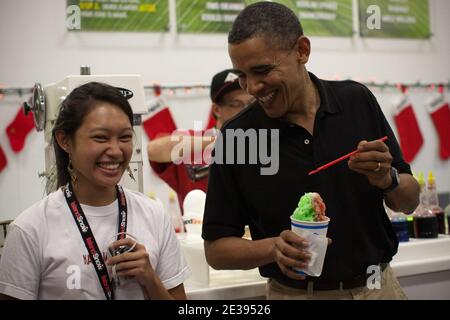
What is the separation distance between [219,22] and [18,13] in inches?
62.4

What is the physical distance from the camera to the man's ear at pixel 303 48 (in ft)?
5.69

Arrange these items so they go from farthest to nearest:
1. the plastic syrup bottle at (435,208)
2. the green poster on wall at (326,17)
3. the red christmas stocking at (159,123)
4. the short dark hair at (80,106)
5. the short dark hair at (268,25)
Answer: the green poster on wall at (326,17) → the red christmas stocking at (159,123) → the plastic syrup bottle at (435,208) → the short dark hair at (268,25) → the short dark hair at (80,106)

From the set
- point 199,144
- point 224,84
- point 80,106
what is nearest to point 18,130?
point 199,144

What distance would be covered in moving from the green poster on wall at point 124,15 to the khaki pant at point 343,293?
118 inches

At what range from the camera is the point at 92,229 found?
4.90 ft

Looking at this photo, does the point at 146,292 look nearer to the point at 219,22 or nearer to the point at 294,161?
the point at 294,161

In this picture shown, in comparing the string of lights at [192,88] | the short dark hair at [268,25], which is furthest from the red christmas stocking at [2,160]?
the short dark hair at [268,25]

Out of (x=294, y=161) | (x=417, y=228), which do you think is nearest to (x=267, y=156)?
(x=294, y=161)

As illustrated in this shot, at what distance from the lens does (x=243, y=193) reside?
5.77ft

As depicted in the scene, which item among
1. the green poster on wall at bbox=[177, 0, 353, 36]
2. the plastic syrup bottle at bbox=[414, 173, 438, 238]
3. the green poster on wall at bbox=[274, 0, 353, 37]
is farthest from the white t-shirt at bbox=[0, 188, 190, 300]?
the green poster on wall at bbox=[274, 0, 353, 37]

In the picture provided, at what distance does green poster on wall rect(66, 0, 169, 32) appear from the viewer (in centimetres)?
417

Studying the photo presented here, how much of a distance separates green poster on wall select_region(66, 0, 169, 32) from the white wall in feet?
0.21

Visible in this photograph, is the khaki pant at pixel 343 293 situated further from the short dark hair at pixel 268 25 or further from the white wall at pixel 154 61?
the white wall at pixel 154 61

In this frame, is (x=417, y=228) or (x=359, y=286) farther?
(x=417, y=228)
